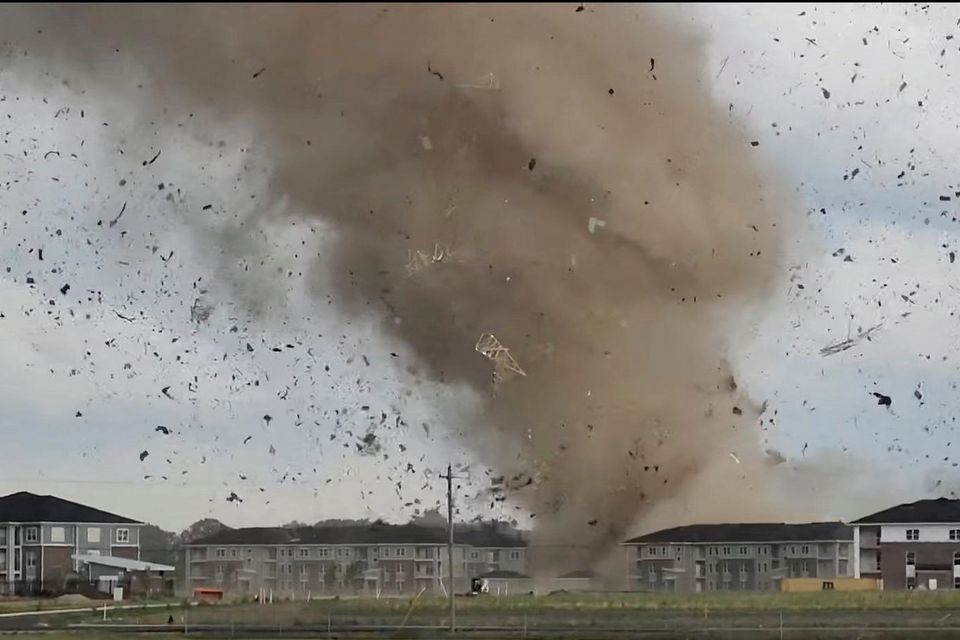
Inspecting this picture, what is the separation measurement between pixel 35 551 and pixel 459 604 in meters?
11.3

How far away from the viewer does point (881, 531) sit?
31.3 metres

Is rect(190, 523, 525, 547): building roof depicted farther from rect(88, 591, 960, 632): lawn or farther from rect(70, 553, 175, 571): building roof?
rect(70, 553, 175, 571): building roof

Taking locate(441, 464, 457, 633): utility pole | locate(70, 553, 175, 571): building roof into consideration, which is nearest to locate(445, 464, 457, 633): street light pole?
locate(441, 464, 457, 633): utility pole

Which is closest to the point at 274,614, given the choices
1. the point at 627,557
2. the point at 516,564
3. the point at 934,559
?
the point at 516,564

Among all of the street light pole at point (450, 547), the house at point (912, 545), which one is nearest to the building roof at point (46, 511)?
the street light pole at point (450, 547)

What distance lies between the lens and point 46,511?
32.0 meters

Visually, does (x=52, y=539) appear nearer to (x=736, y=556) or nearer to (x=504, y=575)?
(x=504, y=575)

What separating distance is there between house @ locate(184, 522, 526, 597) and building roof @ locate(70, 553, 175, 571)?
1.05 m

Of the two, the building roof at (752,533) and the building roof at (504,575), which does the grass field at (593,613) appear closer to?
the building roof at (504,575)

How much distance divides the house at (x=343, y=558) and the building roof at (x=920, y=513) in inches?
343

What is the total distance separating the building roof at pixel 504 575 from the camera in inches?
1186

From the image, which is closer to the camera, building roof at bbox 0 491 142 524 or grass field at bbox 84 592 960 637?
grass field at bbox 84 592 960 637

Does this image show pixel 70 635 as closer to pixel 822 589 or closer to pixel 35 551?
pixel 35 551

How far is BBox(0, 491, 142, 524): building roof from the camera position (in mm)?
31516
